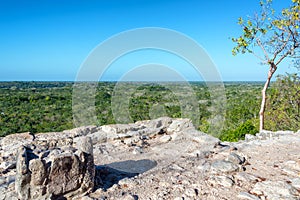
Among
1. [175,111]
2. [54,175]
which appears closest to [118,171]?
[54,175]

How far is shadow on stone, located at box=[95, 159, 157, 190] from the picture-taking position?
4.30 m

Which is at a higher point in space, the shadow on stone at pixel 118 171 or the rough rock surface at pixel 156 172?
the rough rock surface at pixel 156 172

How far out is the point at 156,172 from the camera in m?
4.61

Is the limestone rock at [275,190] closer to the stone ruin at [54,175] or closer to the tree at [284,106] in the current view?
the stone ruin at [54,175]

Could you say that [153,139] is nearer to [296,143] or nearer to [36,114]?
[296,143]

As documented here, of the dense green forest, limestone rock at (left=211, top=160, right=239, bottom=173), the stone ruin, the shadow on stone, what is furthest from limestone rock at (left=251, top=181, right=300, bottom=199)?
the dense green forest

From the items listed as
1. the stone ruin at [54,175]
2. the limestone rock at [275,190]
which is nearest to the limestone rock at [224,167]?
the limestone rock at [275,190]

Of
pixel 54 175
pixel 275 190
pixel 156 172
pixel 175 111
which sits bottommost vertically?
pixel 175 111

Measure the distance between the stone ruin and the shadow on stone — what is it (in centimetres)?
37

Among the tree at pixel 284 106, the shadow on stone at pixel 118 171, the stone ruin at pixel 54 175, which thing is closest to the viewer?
the stone ruin at pixel 54 175

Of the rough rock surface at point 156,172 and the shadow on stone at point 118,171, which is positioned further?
the shadow on stone at point 118,171

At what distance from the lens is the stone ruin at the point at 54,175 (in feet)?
11.5

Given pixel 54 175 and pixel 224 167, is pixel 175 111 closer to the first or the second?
pixel 224 167

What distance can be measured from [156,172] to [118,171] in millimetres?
876
